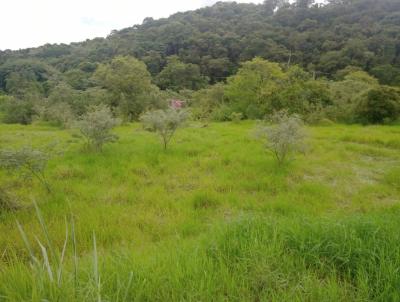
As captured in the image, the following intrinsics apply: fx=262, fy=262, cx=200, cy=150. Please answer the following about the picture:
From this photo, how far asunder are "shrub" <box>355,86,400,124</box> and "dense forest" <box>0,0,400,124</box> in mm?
64

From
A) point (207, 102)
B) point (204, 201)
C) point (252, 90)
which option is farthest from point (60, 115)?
point (204, 201)

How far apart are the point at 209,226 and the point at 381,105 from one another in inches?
692

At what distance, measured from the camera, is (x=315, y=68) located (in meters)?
42.9

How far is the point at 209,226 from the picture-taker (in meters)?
4.17

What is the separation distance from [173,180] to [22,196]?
3368mm

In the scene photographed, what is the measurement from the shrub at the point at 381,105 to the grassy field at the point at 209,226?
747 centimetres

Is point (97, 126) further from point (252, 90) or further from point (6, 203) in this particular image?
point (252, 90)

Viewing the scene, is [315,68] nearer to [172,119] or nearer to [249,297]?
[172,119]

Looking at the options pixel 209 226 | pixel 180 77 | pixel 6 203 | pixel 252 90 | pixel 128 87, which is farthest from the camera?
pixel 180 77

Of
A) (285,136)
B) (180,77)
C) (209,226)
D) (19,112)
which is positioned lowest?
(209,226)

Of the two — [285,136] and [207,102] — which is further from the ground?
[207,102]

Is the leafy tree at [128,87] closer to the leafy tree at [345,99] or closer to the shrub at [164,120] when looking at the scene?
the shrub at [164,120]

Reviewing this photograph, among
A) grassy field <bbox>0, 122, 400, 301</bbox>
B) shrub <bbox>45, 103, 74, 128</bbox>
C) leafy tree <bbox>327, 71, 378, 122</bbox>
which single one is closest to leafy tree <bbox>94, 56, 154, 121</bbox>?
shrub <bbox>45, 103, 74, 128</bbox>

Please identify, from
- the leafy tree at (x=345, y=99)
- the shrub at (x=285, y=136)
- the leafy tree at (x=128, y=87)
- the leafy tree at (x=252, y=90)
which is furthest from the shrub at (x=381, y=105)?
the leafy tree at (x=128, y=87)
